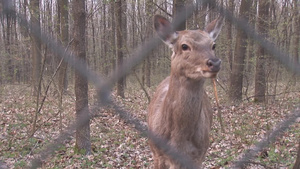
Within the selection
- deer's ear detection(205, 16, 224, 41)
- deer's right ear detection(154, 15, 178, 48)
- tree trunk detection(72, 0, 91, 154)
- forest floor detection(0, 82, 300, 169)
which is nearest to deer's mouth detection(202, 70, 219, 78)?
deer's right ear detection(154, 15, 178, 48)

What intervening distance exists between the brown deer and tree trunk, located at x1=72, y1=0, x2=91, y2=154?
1.19m

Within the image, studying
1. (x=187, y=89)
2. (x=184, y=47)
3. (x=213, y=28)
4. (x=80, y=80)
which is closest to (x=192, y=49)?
(x=184, y=47)

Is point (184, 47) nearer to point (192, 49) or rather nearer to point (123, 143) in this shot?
point (192, 49)

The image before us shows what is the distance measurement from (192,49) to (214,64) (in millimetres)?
476

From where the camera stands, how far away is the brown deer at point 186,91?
9.79ft

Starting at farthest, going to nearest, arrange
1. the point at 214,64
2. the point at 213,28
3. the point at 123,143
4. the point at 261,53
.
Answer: the point at 261,53
the point at 123,143
the point at 213,28
the point at 214,64

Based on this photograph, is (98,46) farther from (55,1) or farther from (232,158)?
(232,158)

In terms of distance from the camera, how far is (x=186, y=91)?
10.5 ft

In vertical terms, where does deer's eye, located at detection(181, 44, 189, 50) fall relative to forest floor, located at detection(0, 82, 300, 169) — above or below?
above

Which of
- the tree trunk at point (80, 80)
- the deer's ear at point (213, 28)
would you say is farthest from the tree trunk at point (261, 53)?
the tree trunk at point (80, 80)

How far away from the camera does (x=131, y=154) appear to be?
665 cm

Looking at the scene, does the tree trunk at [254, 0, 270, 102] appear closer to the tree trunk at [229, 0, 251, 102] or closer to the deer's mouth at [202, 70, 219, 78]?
the tree trunk at [229, 0, 251, 102]

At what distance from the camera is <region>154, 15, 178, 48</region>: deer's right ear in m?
2.91

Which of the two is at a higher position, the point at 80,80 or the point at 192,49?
the point at 192,49
